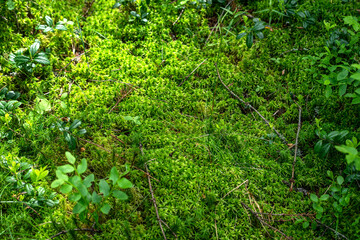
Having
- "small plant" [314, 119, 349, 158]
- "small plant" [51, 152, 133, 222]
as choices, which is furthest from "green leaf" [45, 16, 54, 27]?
"small plant" [314, 119, 349, 158]

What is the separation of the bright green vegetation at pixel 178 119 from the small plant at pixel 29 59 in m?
0.01

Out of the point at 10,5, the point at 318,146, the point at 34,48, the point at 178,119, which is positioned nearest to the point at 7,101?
the point at 34,48

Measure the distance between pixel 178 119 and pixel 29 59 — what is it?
1.61 meters

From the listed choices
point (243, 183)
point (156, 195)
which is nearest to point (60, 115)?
point (156, 195)

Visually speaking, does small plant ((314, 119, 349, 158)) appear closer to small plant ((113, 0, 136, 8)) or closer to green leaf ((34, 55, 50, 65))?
small plant ((113, 0, 136, 8))

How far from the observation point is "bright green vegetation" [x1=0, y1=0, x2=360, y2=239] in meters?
Result: 2.24

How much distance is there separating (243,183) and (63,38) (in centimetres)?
244

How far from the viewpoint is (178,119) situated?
284cm

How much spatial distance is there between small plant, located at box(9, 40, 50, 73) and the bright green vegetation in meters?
0.01

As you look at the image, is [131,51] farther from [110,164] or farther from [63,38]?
[110,164]

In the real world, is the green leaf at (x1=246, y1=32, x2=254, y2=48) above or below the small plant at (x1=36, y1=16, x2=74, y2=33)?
above

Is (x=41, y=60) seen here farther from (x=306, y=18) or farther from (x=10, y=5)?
(x=306, y=18)

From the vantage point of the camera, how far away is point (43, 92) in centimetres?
295

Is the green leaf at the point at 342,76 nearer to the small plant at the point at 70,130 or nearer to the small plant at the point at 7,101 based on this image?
the small plant at the point at 70,130
